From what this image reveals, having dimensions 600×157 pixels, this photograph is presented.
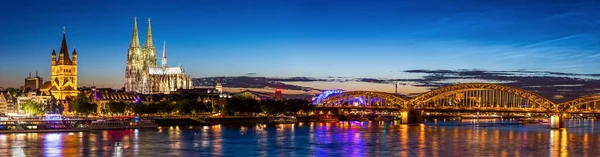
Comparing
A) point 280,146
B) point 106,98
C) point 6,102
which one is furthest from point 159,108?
point 280,146

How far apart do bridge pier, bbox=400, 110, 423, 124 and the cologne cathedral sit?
267ft

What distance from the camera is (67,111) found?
12719 cm

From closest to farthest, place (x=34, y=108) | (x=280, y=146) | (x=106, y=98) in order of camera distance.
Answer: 1. (x=280, y=146)
2. (x=34, y=108)
3. (x=106, y=98)

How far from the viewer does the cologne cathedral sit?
183750 millimetres

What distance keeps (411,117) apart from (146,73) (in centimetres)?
8587

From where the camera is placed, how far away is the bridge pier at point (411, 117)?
114744mm

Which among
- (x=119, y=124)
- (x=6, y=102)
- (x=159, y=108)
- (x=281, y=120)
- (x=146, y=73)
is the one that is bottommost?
(x=281, y=120)

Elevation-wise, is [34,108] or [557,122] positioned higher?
[34,108]

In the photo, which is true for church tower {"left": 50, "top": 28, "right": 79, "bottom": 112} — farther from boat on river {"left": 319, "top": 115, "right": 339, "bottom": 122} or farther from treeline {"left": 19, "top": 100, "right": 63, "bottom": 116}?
boat on river {"left": 319, "top": 115, "right": 339, "bottom": 122}

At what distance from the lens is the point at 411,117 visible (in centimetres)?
11644

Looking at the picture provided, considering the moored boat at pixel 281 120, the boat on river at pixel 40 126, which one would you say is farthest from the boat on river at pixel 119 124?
the moored boat at pixel 281 120

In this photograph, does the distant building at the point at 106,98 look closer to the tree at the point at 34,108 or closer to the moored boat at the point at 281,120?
the tree at the point at 34,108

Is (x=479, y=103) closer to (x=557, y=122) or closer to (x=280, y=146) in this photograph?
(x=557, y=122)

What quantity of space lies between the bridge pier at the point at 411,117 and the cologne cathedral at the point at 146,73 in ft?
267
